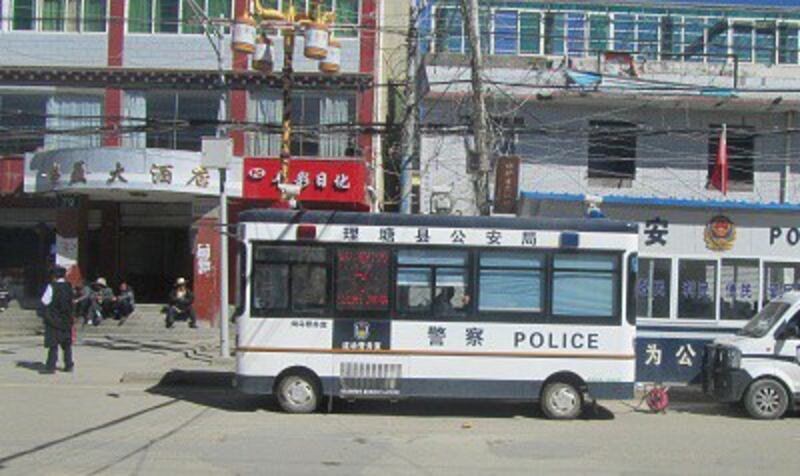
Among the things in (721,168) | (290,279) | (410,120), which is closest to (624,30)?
(721,168)

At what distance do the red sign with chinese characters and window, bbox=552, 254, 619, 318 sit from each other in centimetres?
1593

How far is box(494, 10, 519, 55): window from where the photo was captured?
90.5ft

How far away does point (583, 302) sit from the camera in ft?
41.0

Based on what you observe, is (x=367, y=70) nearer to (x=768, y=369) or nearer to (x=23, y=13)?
(x=23, y=13)

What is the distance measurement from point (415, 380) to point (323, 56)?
707cm

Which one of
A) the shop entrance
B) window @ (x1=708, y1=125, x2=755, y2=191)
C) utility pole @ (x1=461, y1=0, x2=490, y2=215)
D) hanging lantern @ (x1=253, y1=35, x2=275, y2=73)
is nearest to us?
utility pole @ (x1=461, y1=0, x2=490, y2=215)

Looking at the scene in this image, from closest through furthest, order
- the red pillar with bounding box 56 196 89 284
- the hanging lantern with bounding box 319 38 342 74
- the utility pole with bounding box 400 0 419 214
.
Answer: the hanging lantern with bounding box 319 38 342 74 → the utility pole with bounding box 400 0 419 214 → the red pillar with bounding box 56 196 89 284

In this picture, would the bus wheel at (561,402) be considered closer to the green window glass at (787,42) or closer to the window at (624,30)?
the window at (624,30)

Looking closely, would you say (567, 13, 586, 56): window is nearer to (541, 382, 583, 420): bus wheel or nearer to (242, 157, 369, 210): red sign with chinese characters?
(242, 157, 369, 210): red sign with chinese characters

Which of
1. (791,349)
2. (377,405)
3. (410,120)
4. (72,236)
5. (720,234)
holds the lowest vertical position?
(377,405)

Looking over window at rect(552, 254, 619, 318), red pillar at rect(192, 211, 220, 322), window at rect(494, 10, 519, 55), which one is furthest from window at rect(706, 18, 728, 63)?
window at rect(552, 254, 619, 318)

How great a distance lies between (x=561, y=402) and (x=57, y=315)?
355 inches

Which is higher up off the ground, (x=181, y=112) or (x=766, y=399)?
(x=181, y=112)

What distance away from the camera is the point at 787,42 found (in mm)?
28281
